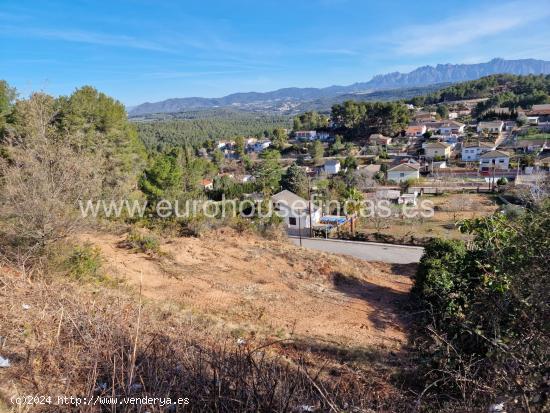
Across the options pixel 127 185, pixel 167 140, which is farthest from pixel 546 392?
pixel 167 140

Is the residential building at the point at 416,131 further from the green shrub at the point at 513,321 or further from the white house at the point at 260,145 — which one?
the green shrub at the point at 513,321

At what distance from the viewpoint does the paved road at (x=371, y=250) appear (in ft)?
54.5

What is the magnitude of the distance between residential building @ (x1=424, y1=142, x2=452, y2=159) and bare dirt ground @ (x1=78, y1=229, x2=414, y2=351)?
34.8 m

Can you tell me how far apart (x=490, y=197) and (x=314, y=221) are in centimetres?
1488

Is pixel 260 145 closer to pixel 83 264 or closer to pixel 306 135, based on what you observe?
pixel 306 135

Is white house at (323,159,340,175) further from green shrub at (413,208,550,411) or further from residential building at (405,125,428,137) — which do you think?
green shrub at (413,208,550,411)

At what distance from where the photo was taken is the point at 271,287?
10664 mm

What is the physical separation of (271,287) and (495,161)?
3683cm

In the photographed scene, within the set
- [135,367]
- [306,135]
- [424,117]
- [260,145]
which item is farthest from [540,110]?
[135,367]

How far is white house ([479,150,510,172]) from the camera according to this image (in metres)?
38.2

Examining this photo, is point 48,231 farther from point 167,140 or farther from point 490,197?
point 167,140

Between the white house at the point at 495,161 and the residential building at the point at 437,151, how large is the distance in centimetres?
591

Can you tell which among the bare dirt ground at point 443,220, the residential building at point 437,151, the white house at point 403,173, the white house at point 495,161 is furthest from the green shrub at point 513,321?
the residential building at point 437,151

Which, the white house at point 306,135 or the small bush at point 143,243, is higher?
the white house at point 306,135
